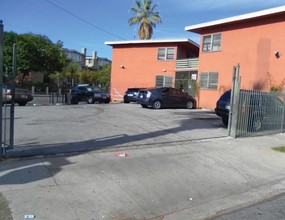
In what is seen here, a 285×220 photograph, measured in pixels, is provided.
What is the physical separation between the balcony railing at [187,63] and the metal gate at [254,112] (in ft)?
46.7

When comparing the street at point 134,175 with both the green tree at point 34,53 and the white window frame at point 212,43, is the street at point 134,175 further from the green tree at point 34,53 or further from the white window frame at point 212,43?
the green tree at point 34,53

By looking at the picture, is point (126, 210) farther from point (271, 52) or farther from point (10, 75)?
point (271, 52)

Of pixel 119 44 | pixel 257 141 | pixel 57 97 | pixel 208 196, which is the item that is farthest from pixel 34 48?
pixel 208 196

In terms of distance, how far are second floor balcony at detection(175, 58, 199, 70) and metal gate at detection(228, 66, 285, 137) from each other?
14200 mm

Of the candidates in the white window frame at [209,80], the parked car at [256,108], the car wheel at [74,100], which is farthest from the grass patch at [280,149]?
the car wheel at [74,100]

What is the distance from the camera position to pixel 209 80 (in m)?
23.7

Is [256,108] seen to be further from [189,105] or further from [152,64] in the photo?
[152,64]

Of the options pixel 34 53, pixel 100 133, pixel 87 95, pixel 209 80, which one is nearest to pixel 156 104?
pixel 209 80

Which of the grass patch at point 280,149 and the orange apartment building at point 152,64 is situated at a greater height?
the orange apartment building at point 152,64

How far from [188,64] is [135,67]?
606 cm

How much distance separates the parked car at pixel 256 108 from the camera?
12.0 m

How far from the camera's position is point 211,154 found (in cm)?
878

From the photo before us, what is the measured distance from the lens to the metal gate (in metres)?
11.6

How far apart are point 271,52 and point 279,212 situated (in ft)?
52.6
